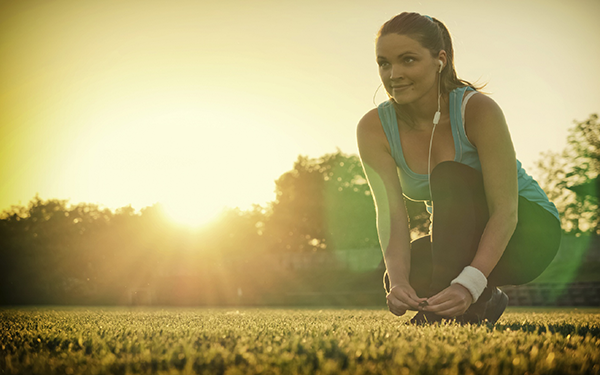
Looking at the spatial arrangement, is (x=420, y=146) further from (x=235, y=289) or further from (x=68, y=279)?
(x=68, y=279)

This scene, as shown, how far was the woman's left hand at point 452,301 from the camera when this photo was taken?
274cm

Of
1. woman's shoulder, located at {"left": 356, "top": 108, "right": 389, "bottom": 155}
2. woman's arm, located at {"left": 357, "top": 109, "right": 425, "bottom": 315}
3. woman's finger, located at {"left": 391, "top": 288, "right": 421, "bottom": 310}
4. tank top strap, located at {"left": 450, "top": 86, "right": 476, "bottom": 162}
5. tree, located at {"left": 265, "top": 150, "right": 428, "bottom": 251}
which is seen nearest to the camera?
woman's finger, located at {"left": 391, "top": 288, "right": 421, "bottom": 310}

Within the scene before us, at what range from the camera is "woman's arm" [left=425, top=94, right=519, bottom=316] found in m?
2.95

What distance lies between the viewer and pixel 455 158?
3.40m

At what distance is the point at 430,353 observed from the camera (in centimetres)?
160

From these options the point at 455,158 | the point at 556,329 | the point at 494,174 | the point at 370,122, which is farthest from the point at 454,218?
the point at 370,122

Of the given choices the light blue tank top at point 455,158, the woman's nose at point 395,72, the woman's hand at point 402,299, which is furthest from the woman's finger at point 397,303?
the woman's nose at point 395,72

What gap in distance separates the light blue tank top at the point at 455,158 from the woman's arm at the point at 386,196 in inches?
3.1

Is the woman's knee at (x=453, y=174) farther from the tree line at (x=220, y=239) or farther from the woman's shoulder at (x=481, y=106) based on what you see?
the tree line at (x=220, y=239)

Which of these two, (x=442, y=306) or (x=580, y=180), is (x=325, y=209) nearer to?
(x=580, y=180)

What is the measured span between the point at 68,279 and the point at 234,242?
2008 centimetres

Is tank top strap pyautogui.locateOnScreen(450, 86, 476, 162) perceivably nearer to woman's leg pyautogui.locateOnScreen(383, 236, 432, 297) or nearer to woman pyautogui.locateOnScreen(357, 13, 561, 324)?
woman pyautogui.locateOnScreen(357, 13, 561, 324)

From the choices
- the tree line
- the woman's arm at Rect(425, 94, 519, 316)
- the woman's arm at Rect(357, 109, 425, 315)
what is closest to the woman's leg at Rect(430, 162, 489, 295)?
the woman's arm at Rect(425, 94, 519, 316)

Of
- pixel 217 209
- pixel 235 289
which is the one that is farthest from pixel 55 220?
pixel 235 289
